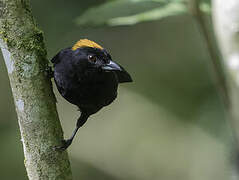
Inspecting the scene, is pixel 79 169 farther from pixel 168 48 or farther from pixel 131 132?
pixel 168 48

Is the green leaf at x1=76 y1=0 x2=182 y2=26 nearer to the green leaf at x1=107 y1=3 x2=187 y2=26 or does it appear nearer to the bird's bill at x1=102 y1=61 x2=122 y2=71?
the green leaf at x1=107 y1=3 x2=187 y2=26

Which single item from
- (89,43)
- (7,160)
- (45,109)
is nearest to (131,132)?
(7,160)

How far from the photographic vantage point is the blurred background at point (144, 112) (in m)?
6.43

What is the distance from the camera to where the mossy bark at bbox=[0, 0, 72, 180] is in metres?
2.07

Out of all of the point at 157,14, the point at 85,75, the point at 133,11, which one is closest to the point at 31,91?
the point at 85,75

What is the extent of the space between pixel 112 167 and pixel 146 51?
209 cm

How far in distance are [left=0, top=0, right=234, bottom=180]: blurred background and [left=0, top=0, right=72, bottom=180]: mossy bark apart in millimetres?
4036

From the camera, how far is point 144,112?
695cm

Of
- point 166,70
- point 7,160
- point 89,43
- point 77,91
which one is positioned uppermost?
point 89,43

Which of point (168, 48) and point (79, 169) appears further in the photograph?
point (168, 48)

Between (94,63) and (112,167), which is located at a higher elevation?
(94,63)

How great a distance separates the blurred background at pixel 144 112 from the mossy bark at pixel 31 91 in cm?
404

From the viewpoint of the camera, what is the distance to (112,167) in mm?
6562

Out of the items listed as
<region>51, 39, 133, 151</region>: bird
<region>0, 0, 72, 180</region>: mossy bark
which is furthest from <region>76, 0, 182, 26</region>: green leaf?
<region>0, 0, 72, 180</region>: mossy bark
